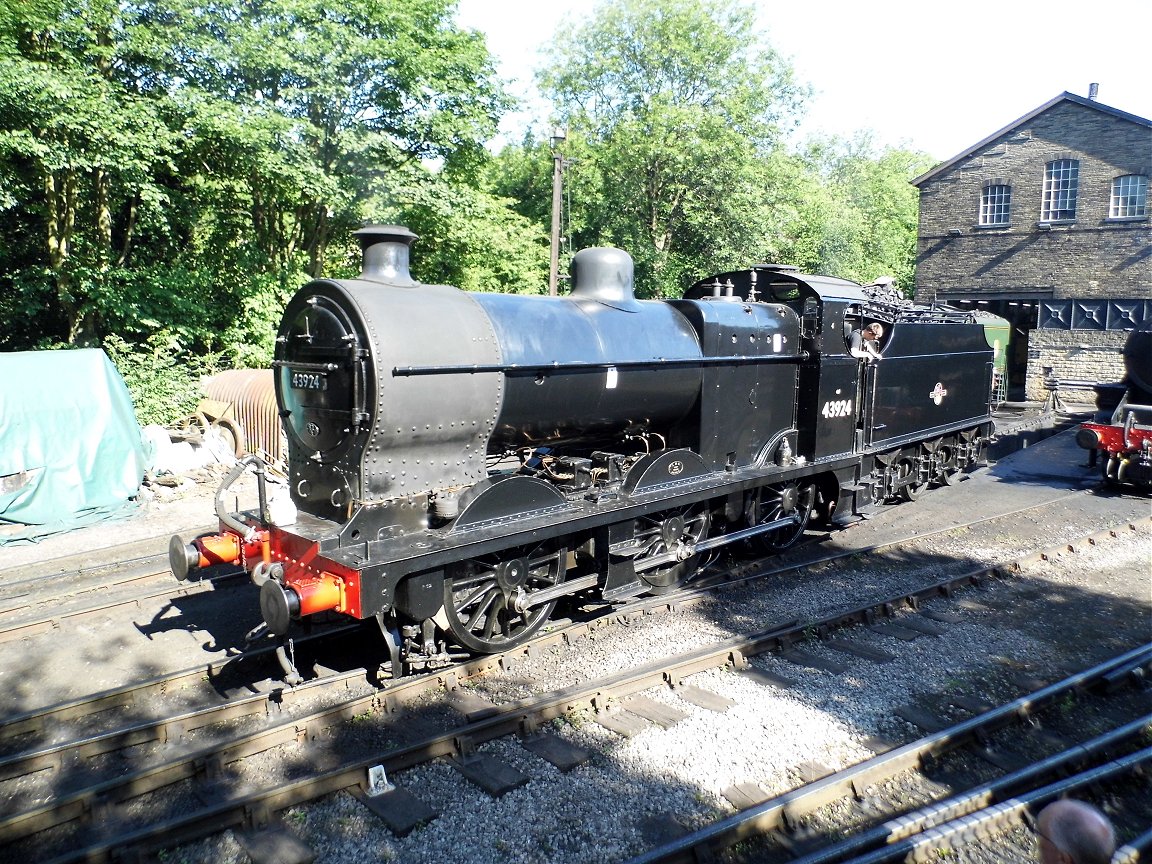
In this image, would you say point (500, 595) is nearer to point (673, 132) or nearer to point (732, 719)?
point (732, 719)

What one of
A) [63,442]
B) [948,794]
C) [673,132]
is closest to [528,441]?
[948,794]

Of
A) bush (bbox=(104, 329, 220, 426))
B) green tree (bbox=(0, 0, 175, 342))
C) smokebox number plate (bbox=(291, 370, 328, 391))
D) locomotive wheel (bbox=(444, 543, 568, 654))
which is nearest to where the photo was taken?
smokebox number plate (bbox=(291, 370, 328, 391))

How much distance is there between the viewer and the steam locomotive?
12195 mm

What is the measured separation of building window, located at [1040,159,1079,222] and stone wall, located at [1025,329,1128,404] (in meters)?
3.48

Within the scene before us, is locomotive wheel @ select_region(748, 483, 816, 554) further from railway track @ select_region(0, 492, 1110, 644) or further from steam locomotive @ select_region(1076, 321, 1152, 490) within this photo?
steam locomotive @ select_region(1076, 321, 1152, 490)

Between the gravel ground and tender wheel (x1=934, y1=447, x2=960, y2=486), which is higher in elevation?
tender wheel (x1=934, y1=447, x2=960, y2=486)

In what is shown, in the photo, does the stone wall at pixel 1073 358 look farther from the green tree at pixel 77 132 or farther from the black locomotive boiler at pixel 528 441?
the green tree at pixel 77 132

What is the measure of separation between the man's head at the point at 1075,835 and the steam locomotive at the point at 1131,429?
42.5 feet

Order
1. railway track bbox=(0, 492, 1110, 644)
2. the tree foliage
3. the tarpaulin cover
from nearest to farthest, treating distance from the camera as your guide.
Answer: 1. railway track bbox=(0, 492, 1110, 644)
2. the tarpaulin cover
3. the tree foliage

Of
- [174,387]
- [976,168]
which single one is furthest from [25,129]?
[976,168]

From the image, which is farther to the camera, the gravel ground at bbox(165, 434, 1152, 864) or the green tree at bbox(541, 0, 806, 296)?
the green tree at bbox(541, 0, 806, 296)

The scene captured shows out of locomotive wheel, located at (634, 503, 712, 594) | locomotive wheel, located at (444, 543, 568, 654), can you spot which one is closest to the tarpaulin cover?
locomotive wheel, located at (444, 543, 568, 654)

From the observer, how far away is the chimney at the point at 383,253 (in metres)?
5.80

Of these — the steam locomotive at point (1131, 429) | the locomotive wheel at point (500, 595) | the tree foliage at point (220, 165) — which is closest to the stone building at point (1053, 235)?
the steam locomotive at point (1131, 429)
